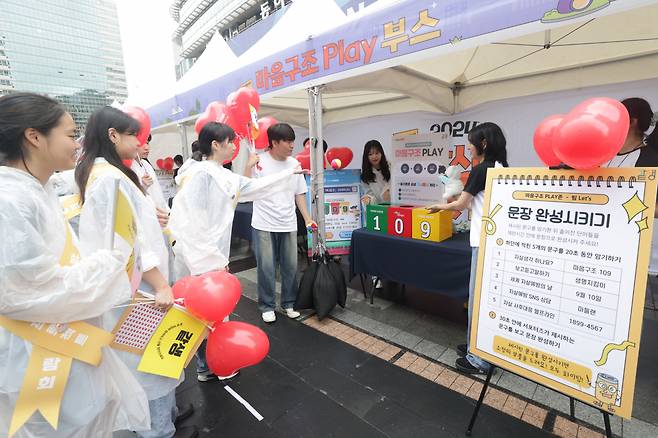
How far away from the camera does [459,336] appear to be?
2.71m

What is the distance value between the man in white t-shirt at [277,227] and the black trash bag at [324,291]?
0.81 feet

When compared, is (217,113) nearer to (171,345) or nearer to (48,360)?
(171,345)

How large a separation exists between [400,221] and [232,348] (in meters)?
1.85

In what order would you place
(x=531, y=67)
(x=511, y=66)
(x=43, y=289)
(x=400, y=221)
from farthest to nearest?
(x=511, y=66)
(x=531, y=67)
(x=400, y=221)
(x=43, y=289)

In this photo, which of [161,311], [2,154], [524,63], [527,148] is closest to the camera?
[2,154]

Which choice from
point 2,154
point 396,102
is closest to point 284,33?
point 396,102

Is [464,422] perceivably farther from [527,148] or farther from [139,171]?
[527,148]

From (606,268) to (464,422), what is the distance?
114 centimetres

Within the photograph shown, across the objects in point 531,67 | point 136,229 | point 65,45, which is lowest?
point 136,229

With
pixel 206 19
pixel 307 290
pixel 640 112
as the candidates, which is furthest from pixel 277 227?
pixel 206 19

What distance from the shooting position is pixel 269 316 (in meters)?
3.09

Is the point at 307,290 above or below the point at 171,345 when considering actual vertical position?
below

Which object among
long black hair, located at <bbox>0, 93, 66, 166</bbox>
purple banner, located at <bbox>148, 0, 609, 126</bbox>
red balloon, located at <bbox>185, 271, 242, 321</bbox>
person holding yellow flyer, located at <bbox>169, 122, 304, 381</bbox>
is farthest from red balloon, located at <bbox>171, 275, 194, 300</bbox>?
purple banner, located at <bbox>148, 0, 609, 126</bbox>

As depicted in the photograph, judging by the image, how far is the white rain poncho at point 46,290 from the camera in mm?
852
